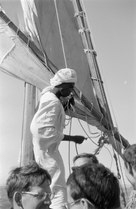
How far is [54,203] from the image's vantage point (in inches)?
134

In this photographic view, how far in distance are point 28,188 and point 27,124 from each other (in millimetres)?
3526

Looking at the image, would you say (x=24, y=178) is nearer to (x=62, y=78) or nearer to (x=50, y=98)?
(x=50, y=98)

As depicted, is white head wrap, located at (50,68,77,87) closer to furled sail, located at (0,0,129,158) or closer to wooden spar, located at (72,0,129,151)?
furled sail, located at (0,0,129,158)

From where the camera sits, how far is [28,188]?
7.11 ft

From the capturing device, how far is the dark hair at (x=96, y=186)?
1.85 m

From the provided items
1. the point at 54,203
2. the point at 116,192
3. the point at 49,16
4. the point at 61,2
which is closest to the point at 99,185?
the point at 116,192

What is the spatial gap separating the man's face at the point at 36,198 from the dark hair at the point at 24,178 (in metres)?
0.02

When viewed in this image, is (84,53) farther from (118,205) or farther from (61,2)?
(118,205)

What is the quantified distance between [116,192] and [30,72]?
15.4ft

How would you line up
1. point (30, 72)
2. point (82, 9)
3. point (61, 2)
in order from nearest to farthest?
point (30, 72), point (82, 9), point (61, 2)

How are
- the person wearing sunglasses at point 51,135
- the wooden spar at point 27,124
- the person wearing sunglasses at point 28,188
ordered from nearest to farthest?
the person wearing sunglasses at point 28,188
the person wearing sunglasses at point 51,135
the wooden spar at point 27,124

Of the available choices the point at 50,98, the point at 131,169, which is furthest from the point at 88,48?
the point at 131,169

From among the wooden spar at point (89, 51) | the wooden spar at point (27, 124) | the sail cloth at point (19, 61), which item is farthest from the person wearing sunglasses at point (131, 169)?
the wooden spar at point (89, 51)

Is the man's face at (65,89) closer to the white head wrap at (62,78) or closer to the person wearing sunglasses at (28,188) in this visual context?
the white head wrap at (62,78)
